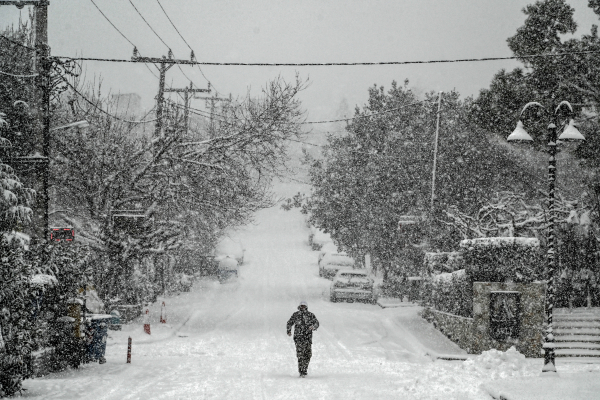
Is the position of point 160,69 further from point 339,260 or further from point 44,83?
point 339,260

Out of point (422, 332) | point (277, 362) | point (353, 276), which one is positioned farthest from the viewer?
point (353, 276)

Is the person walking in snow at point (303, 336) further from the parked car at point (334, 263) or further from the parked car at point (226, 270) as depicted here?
the parked car at point (226, 270)

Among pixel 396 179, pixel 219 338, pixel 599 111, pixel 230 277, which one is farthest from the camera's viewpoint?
pixel 230 277

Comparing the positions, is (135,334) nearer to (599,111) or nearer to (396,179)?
(396,179)

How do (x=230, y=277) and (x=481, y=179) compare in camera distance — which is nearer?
(x=481, y=179)

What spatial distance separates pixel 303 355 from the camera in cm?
1312

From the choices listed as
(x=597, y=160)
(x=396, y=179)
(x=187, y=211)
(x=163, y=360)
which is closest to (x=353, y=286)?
(x=396, y=179)

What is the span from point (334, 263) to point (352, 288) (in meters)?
Result: 9.15

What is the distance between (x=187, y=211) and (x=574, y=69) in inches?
580

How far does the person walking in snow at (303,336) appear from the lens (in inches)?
516

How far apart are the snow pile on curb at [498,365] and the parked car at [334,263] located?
22167mm

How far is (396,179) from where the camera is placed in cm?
3144

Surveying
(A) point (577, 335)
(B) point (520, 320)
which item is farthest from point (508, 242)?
(A) point (577, 335)

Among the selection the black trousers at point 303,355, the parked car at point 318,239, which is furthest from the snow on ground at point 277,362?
the parked car at point 318,239
